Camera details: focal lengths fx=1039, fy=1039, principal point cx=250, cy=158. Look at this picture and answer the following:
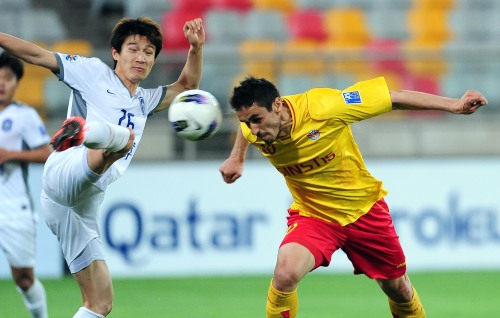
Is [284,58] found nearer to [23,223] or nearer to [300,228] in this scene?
[23,223]

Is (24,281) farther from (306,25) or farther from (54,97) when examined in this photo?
A: (306,25)

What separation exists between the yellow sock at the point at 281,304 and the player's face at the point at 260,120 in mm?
932

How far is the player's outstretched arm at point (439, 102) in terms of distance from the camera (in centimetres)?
583

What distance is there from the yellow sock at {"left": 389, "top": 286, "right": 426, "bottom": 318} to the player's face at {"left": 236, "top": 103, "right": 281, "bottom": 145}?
1586mm

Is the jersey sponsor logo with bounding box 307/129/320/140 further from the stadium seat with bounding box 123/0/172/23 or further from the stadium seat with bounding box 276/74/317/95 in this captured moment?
the stadium seat with bounding box 123/0/172/23

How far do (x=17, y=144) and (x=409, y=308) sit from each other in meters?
3.31

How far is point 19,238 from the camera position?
7.83 m

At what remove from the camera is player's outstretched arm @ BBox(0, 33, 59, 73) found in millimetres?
5922

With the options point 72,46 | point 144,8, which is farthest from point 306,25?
point 72,46

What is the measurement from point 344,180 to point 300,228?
1.40 feet

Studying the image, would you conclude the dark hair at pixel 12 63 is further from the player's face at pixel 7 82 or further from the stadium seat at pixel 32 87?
the stadium seat at pixel 32 87

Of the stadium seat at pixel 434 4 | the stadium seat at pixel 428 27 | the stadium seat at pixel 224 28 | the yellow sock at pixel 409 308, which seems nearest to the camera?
the yellow sock at pixel 409 308

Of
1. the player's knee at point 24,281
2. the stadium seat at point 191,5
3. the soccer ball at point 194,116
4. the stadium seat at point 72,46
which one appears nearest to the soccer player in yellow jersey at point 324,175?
the soccer ball at point 194,116

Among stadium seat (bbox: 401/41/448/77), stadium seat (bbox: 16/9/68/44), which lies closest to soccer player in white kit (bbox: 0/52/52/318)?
stadium seat (bbox: 401/41/448/77)
